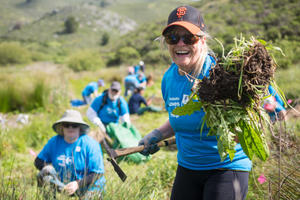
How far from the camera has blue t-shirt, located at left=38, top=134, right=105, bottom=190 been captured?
2961mm

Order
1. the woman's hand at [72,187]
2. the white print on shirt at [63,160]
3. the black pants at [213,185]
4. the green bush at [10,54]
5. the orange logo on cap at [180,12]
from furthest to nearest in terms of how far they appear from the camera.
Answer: the green bush at [10,54] → the white print on shirt at [63,160] → the woman's hand at [72,187] → the orange logo on cap at [180,12] → the black pants at [213,185]

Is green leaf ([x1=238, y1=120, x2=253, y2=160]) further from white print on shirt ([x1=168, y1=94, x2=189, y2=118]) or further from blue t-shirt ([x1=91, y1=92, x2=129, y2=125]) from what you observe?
blue t-shirt ([x1=91, y1=92, x2=129, y2=125])

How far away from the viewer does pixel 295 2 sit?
26.3 m

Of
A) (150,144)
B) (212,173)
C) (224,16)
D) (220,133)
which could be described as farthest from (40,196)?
(224,16)

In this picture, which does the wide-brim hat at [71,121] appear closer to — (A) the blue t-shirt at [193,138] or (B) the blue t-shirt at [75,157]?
(B) the blue t-shirt at [75,157]

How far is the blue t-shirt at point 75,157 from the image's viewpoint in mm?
2961

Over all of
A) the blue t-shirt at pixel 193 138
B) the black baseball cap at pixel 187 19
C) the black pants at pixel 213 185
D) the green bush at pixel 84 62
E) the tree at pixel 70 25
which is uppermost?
the black baseball cap at pixel 187 19

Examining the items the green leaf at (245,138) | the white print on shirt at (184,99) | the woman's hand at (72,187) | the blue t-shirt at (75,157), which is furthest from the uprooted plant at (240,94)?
the blue t-shirt at (75,157)

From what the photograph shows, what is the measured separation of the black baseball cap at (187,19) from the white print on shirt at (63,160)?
6.90 feet

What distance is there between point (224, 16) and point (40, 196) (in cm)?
3376

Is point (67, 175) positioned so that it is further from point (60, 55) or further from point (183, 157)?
point (60, 55)

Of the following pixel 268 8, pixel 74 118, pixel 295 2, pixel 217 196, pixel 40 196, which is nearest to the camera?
pixel 217 196

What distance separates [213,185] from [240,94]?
72cm

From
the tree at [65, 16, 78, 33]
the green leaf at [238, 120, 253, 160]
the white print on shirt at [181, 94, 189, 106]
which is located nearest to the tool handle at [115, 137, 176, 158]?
the white print on shirt at [181, 94, 189, 106]
